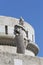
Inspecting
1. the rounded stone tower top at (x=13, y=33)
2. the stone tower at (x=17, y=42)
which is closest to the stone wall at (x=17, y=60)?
the stone tower at (x=17, y=42)

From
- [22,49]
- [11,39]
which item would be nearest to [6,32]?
[11,39]

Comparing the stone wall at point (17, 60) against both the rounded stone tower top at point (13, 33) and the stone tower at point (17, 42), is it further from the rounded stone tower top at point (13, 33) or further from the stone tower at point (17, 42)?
the rounded stone tower top at point (13, 33)

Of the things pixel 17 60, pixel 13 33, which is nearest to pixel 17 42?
pixel 17 60

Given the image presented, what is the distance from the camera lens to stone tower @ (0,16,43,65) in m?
20.4

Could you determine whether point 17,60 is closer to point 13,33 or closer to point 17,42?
point 17,42

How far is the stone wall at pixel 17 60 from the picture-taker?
65.9ft

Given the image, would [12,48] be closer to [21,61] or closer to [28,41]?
[28,41]

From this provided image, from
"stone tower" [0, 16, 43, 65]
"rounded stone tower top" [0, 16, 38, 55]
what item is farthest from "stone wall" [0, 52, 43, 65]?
"rounded stone tower top" [0, 16, 38, 55]

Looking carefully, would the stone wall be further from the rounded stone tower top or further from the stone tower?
the rounded stone tower top

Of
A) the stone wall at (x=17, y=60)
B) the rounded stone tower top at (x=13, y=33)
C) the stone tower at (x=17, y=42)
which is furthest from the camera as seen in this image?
the rounded stone tower top at (x=13, y=33)

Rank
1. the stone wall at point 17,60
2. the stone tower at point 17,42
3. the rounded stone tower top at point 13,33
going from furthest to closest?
the rounded stone tower top at point 13,33 → the stone tower at point 17,42 → the stone wall at point 17,60

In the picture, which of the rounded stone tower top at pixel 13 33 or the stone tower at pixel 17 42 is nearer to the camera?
the stone tower at pixel 17 42

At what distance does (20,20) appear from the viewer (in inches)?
1005

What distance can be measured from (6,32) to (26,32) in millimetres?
1599
